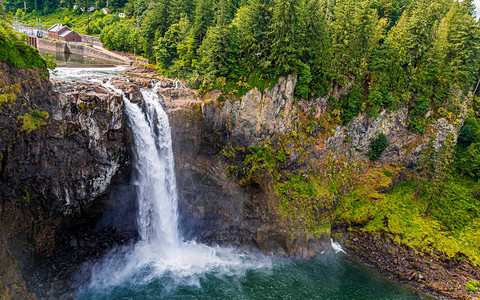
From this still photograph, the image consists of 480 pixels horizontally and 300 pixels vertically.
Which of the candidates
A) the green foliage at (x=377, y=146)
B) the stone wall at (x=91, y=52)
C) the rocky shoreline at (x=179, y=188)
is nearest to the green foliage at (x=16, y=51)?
the rocky shoreline at (x=179, y=188)

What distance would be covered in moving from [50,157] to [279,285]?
2212 cm

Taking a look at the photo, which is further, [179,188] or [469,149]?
[469,149]

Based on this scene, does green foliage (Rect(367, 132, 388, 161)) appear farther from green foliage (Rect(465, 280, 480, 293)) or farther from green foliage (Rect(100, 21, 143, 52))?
green foliage (Rect(100, 21, 143, 52))

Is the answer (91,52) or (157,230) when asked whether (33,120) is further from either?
(91,52)

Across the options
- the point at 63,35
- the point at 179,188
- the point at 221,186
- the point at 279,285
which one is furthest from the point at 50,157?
the point at 63,35

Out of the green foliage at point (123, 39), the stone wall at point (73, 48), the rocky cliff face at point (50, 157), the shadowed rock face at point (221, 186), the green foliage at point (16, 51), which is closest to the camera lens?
the green foliage at point (16, 51)

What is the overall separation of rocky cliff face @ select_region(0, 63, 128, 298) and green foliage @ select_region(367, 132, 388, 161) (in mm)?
34104

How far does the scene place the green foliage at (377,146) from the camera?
39719 millimetres

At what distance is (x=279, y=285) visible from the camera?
2486cm

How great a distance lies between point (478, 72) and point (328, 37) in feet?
123

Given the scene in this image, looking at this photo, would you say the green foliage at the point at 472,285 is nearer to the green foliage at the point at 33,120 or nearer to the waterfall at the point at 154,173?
the waterfall at the point at 154,173

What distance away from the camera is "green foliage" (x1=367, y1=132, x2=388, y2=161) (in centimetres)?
3972

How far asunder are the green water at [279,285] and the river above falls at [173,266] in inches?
3.1

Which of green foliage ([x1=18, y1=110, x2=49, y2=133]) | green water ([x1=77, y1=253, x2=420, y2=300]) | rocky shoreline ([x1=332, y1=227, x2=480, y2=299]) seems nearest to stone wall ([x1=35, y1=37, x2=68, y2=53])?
green foliage ([x1=18, y1=110, x2=49, y2=133])
